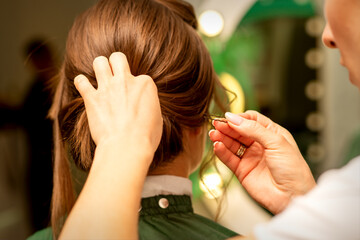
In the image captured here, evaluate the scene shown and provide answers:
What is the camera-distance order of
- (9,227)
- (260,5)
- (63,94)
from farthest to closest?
(9,227) → (260,5) → (63,94)

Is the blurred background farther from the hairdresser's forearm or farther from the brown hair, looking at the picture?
the hairdresser's forearm

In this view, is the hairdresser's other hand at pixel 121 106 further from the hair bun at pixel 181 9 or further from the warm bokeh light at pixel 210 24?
the warm bokeh light at pixel 210 24

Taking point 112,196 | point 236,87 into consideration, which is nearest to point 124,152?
point 112,196

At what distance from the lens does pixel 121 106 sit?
634mm

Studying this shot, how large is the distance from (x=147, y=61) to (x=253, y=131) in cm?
25

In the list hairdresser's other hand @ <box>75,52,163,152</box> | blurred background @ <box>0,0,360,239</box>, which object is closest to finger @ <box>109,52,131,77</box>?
hairdresser's other hand @ <box>75,52,163,152</box>

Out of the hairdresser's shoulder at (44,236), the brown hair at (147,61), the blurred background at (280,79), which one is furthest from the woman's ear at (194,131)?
the blurred background at (280,79)

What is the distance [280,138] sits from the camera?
0.78m

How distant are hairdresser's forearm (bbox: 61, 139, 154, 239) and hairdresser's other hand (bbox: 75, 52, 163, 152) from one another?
19 mm

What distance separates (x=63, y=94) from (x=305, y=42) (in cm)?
108

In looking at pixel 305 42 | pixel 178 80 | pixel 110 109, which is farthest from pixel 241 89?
pixel 110 109

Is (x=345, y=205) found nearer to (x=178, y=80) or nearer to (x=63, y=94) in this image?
(x=178, y=80)

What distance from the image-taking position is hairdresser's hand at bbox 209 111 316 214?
0.77 m

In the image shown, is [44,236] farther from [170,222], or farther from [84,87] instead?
[84,87]
